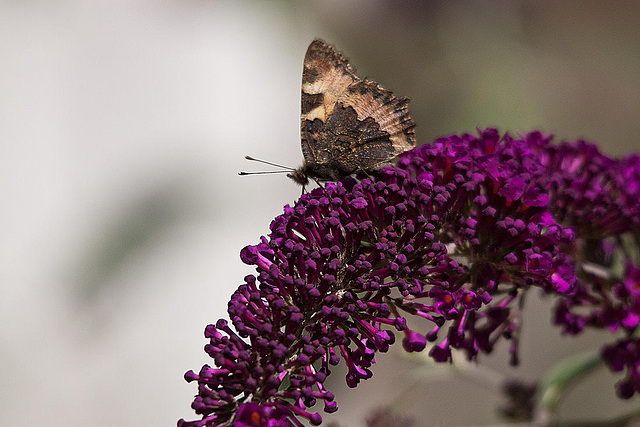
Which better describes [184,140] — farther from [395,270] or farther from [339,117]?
[395,270]

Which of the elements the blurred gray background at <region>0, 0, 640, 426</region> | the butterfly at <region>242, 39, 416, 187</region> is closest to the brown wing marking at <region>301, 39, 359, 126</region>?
the butterfly at <region>242, 39, 416, 187</region>

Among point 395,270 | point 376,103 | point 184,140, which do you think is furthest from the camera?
point 184,140

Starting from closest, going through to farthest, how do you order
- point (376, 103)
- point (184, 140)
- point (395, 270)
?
point (395, 270)
point (376, 103)
point (184, 140)

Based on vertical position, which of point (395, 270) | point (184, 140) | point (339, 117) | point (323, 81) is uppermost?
point (323, 81)

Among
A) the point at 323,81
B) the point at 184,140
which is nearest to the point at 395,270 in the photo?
the point at 323,81

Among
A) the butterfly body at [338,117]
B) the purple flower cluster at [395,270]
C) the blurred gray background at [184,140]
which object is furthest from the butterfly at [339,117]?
the blurred gray background at [184,140]

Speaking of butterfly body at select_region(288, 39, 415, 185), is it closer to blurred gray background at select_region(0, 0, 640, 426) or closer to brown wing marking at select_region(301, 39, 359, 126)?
brown wing marking at select_region(301, 39, 359, 126)
